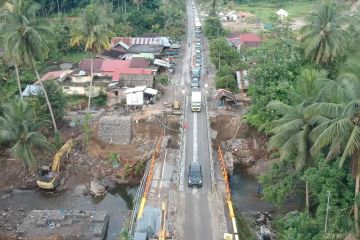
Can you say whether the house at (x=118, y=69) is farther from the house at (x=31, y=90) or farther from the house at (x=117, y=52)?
the house at (x=31, y=90)

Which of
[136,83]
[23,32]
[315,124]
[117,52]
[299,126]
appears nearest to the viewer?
[315,124]

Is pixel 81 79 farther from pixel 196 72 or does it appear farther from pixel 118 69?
pixel 196 72

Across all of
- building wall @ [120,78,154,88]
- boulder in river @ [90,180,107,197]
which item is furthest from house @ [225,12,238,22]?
boulder in river @ [90,180,107,197]

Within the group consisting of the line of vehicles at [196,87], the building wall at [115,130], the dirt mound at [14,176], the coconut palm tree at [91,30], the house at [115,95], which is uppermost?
the coconut palm tree at [91,30]

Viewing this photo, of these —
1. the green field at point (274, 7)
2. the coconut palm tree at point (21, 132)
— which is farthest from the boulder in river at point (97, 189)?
the green field at point (274, 7)

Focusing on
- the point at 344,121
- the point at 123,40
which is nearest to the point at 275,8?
the point at 123,40

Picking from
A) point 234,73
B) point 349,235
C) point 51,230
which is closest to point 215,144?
point 234,73

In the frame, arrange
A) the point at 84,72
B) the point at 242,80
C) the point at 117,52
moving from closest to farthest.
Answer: the point at 242,80 < the point at 84,72 < the point at 117,52

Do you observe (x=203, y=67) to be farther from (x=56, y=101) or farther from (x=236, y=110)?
(x=56, y=101)
